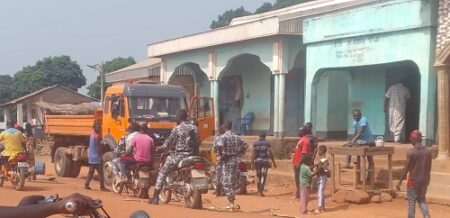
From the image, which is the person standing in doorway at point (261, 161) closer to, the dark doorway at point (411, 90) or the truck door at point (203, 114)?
the truck door at point (203, 114)

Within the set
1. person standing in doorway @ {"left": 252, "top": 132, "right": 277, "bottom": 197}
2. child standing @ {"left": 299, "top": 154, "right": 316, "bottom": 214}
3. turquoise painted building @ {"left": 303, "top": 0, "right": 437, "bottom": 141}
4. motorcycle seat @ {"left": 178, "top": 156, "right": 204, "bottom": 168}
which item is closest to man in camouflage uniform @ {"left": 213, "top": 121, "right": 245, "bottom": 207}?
motorcycle seat @ {"left": 178, "top": 156, "right": 204, "bottom": 168}

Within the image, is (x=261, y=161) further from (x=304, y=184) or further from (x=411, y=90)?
(x=411, y=90)

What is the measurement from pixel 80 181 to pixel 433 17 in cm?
982

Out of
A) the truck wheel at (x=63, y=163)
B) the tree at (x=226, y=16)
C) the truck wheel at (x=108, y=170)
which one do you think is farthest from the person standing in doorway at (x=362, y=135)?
the tree at (x=226, y=16)

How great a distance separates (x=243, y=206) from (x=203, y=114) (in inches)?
158

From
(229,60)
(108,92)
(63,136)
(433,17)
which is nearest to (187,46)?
(229,60)

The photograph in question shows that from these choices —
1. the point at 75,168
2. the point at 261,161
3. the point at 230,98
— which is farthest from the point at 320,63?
the point at 230,98

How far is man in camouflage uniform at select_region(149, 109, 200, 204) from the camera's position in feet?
35.1

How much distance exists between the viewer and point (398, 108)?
16500 mm

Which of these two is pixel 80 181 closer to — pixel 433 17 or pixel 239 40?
pixel 239 40

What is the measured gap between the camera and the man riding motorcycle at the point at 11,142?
13336 millimetres

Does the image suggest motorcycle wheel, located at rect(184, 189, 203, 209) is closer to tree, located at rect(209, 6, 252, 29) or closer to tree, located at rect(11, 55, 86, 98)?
tree, located at rect(11, 55, 86, 98)

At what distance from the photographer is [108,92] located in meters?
15.1

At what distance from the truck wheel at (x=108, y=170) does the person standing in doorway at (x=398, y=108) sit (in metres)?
7.54
